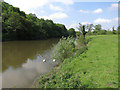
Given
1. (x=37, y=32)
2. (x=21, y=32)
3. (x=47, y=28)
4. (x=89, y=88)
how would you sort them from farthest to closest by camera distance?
1. (x=47, y=28)
2. (x=37, y=32)
3. (x=21, y=32)
4. (x=89, y=88)

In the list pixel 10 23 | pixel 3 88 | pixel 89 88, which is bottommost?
pixel 3 88

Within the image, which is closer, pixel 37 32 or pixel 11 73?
pixel 11 73

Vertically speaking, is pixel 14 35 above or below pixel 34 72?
above

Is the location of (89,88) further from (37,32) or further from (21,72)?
(37,32)

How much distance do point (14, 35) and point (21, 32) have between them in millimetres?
3587

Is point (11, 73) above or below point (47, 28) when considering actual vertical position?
below

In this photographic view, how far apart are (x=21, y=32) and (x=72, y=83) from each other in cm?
3955

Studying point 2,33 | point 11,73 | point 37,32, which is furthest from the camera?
point 37,32

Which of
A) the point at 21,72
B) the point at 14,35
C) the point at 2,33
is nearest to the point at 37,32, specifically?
the point at 14,35

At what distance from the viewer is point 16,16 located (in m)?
37.5

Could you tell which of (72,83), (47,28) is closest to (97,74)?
(72,83)

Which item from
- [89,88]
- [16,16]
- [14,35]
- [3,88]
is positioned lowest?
[3,88]

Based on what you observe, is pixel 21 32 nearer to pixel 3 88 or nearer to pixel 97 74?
pixel 3 88

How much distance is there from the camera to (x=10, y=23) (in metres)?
35.8
